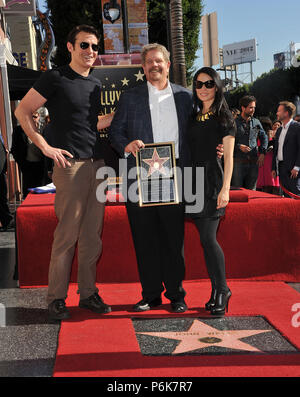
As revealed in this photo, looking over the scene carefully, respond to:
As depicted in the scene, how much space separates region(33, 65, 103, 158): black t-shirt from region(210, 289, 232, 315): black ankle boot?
1.43 metres

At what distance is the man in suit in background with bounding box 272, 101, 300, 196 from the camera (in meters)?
7.77

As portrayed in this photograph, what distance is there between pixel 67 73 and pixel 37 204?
1548 millimetres

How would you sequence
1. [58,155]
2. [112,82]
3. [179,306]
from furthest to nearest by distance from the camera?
[112,82] → [179,306] → [58,155]

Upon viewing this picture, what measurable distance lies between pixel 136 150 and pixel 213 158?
1.91 ft

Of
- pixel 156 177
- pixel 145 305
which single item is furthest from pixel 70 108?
pixel 145 305

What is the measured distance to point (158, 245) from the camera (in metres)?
4.27

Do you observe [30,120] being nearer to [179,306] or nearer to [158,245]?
[158,245]

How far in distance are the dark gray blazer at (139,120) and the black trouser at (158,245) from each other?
38 centimetres

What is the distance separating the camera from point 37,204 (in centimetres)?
514

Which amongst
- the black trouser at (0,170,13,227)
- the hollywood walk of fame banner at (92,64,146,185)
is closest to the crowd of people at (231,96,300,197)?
the hollywood walk of fame banner at (92,64,146,185)

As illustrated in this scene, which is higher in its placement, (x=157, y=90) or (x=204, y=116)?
(x=157, y=90)

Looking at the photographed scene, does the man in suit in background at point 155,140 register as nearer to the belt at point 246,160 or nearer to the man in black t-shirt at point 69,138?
the man in black t-shirt at point 69,138

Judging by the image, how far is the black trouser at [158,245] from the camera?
4184mm
